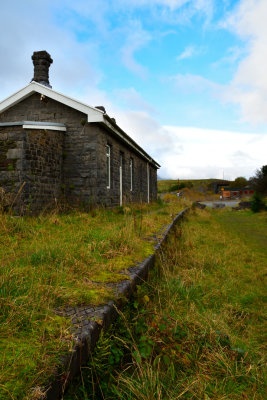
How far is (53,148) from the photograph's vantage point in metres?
8.98

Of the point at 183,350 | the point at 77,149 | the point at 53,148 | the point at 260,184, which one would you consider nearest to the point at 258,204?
the point at 260,184

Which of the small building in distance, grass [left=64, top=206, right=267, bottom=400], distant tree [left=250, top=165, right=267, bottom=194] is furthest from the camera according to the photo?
the small building in distance

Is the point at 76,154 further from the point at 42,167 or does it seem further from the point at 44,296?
the point at 44,296

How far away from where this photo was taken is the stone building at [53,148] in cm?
746

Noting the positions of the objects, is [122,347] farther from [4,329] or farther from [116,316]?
[4,329]

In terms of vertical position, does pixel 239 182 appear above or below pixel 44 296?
above

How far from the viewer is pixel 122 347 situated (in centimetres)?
212

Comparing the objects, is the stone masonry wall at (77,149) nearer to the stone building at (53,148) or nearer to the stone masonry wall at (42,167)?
the stone building at (53,148)

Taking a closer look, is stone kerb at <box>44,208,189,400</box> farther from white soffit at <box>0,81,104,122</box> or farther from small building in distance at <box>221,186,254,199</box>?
small building in distance at <box>221,186,254,199</box>

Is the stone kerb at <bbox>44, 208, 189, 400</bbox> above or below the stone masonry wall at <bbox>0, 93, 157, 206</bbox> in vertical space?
below

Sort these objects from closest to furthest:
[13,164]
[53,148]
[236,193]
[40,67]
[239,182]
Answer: [13,164] < [53,148] < [40,67] < [236,193] < [239,182]

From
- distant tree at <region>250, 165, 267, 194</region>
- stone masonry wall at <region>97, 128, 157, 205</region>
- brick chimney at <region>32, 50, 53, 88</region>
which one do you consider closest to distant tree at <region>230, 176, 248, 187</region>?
distant tree at <region>250, 165, 267, 194</region>

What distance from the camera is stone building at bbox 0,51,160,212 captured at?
7457 millimetres

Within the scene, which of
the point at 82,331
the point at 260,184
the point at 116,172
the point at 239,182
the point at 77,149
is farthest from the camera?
the point at 239,182
